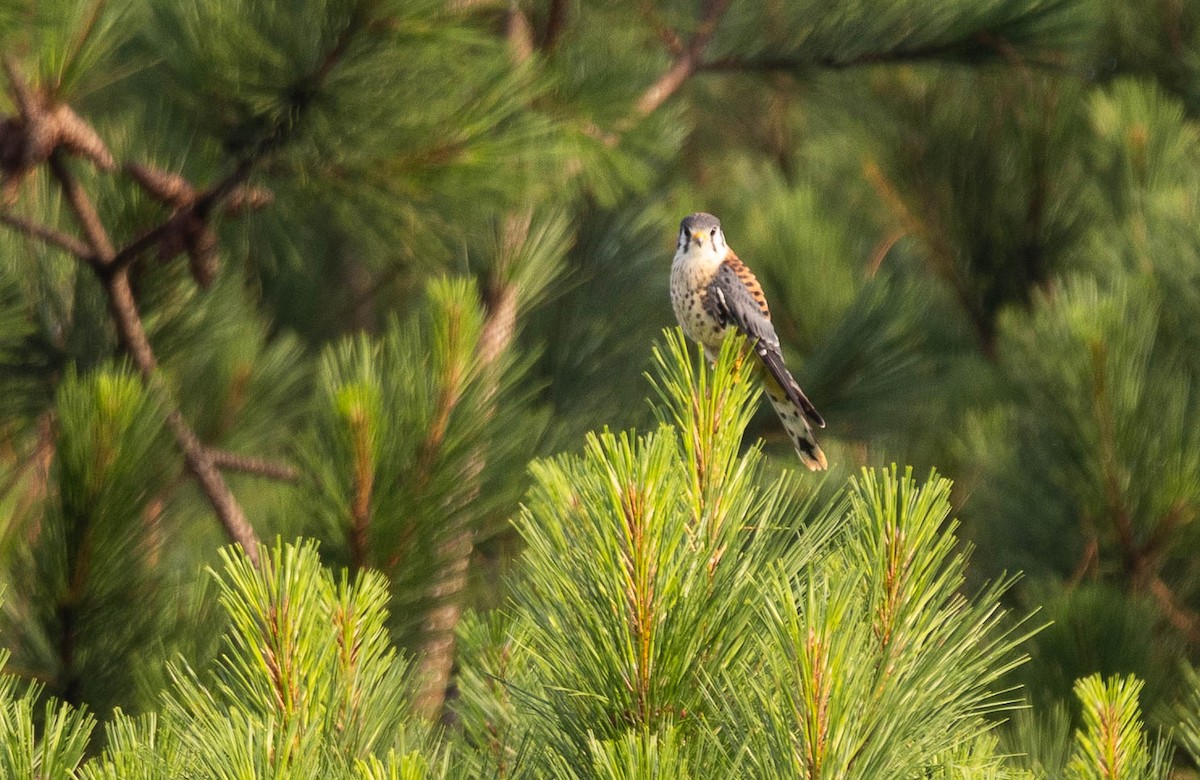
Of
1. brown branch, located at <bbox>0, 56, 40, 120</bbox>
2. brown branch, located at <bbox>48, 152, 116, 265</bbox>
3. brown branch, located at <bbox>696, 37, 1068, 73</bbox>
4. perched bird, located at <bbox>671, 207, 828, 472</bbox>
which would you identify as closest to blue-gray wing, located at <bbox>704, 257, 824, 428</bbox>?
perched bird, located at <bbox>671, 207, 828, 472</bbox>

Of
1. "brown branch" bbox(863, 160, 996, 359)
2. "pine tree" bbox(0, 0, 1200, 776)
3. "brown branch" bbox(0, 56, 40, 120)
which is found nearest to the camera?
"pine tree" bbox(0, 0, 1200, 776)

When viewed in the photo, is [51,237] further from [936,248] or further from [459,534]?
[936,248]

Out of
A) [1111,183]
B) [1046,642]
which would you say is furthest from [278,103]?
[1111,183]

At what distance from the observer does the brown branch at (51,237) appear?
281 cm

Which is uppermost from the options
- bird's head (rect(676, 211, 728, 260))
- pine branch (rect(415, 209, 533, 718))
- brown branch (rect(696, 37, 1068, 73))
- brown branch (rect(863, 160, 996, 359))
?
brown branch (rect(863, 160, 996, 359))

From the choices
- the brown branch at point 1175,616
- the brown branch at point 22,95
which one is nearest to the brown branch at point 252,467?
the brown branch at point 22,95

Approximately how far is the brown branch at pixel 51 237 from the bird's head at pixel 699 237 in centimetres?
121

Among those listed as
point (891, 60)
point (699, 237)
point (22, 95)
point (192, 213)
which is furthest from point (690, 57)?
point (22, 95)

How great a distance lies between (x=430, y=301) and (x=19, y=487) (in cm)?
103

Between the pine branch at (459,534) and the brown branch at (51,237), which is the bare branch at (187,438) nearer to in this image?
the brown branch at (51,237)

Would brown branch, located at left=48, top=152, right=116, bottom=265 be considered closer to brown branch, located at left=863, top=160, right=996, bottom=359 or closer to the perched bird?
the perched bird

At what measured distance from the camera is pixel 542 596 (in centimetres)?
155

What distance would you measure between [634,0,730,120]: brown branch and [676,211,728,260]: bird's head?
0.38 metres

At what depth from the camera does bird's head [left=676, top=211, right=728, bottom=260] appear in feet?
10.6
